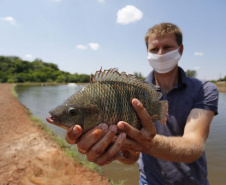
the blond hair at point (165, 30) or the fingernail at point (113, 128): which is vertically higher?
the blond hair at point (165, 30)

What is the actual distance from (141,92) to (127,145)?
0.69m

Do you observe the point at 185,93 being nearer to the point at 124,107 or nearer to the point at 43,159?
the point at 124,107

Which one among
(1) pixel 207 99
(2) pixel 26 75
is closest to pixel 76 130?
(1) pixel 207 99

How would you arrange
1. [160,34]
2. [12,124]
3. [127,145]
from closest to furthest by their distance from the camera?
[127,145], [160,34], [12,124]

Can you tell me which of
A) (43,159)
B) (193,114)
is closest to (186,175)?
(193,114)

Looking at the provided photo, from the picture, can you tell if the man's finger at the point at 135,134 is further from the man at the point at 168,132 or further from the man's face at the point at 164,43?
the man's face at the point at 164,43

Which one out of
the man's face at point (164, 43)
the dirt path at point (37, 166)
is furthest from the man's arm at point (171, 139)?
the dirt path at point (37, 166)

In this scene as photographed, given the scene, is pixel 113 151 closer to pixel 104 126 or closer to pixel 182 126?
pixel 104 126

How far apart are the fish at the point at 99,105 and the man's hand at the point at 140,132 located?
0.08m

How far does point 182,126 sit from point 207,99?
0.62m

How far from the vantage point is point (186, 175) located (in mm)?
2658

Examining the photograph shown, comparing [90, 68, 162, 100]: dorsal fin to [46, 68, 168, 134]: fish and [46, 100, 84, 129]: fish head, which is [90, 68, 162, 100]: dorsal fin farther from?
[46, 100, 84, 129]: fish head

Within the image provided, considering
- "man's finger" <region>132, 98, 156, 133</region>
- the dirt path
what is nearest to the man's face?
"man's finger" <region>132, 98, 156, 133</region>

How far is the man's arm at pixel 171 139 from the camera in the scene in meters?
1.87
